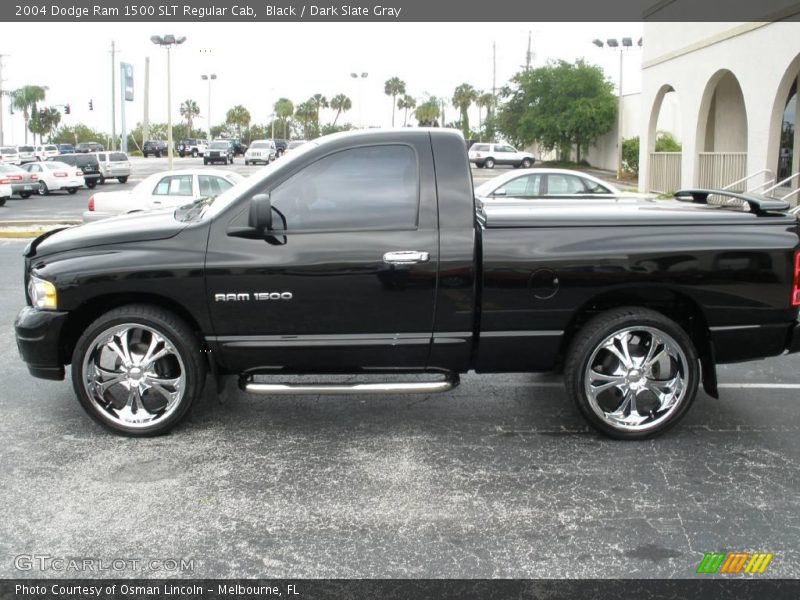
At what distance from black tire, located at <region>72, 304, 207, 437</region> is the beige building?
17.7 m

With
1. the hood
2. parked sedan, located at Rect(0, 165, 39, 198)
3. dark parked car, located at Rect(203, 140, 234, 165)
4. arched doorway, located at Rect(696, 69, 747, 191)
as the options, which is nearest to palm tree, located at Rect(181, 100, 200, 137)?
dark parked car, located at Rect(203, 140, 234, 165)

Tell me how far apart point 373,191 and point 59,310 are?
210 centimetres

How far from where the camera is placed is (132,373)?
207 inches

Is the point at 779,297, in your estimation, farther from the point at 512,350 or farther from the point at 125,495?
the point at 125,495

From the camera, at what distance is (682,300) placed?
5.43 meters

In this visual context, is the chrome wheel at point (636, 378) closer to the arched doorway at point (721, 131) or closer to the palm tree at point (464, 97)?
the arched doorway at point (721, 131)

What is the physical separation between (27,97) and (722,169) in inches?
4634

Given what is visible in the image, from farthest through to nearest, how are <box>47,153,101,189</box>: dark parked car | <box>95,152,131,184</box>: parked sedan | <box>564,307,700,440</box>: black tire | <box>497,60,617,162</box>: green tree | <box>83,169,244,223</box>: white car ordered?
<box>497,60,617,162</box>: green tree → <box>95,152,131,184</box>: parked sedan → <box>47,153,101,189</box>: dark parked car → <box>83,169,244,223</box>: white car → <box>564,307,700,440</box>: black tire

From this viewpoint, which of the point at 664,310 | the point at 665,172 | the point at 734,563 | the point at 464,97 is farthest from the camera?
the point at 464,97

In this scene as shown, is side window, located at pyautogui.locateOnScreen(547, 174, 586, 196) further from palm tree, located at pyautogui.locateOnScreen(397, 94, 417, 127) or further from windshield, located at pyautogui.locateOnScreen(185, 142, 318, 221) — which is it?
palm tree, located at pyautogui.locateOnScreen(397, 94, 417, 127)

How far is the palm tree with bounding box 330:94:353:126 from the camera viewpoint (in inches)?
4936

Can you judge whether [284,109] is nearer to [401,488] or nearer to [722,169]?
[722,169]

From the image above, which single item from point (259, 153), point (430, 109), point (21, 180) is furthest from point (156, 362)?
point (430, 109)
